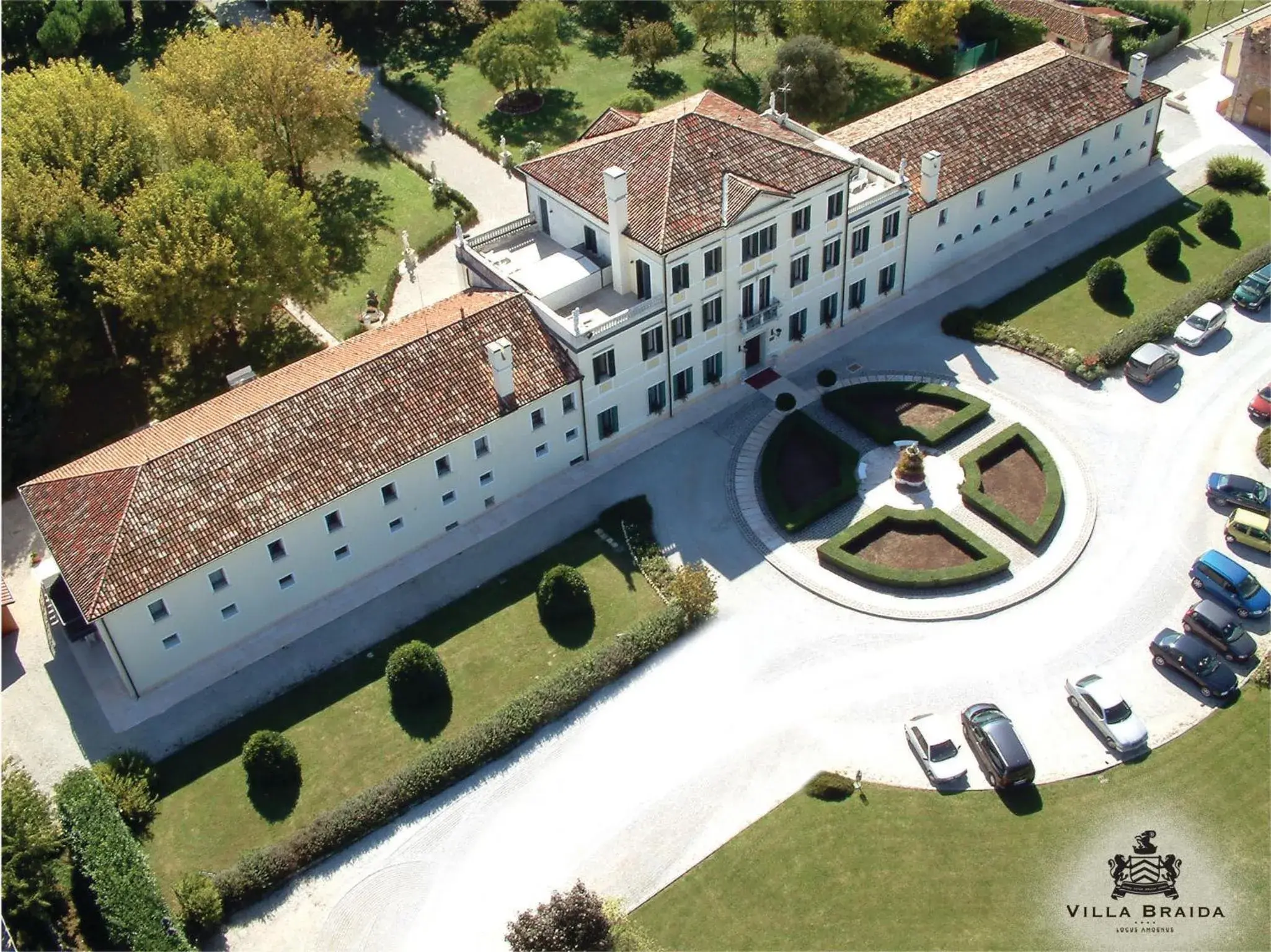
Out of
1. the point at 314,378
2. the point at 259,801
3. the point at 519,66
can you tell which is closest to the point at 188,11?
the point at 519,66

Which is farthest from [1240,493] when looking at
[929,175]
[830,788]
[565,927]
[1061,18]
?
[1061,18]

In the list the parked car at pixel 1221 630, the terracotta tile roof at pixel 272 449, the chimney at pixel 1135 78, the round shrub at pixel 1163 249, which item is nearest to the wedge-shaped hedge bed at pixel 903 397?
the terracotta tile roof at pixel 272 449

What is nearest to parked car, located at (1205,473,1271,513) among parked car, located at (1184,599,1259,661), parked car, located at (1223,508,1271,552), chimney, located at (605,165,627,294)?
parked car, located at (1223,508,1271,552)

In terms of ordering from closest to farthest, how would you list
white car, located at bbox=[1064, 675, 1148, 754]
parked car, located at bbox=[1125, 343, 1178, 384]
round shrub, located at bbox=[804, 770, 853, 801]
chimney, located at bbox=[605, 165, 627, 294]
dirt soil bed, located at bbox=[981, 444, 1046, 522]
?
round shrub, located at bbox=[804, 770, 853, 801] → white car, located at bbox=[1064, 675, 1148, 754] → chimney, located at bbox=[605, 165, 627, 294] → dirt soil bed, located at bbox=[981, 444, 1046, 522] → parked car, located at bbox=[1125, 343, 1178, 384]

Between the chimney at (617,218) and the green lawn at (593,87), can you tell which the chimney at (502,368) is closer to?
the chimney at (617,218)

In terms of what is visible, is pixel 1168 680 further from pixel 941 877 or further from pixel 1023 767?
pixel 941 877

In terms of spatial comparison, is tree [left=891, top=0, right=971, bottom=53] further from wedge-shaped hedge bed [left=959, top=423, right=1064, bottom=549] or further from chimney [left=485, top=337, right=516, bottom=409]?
chimney [left=485, top=337, right=516, bottom=409]
